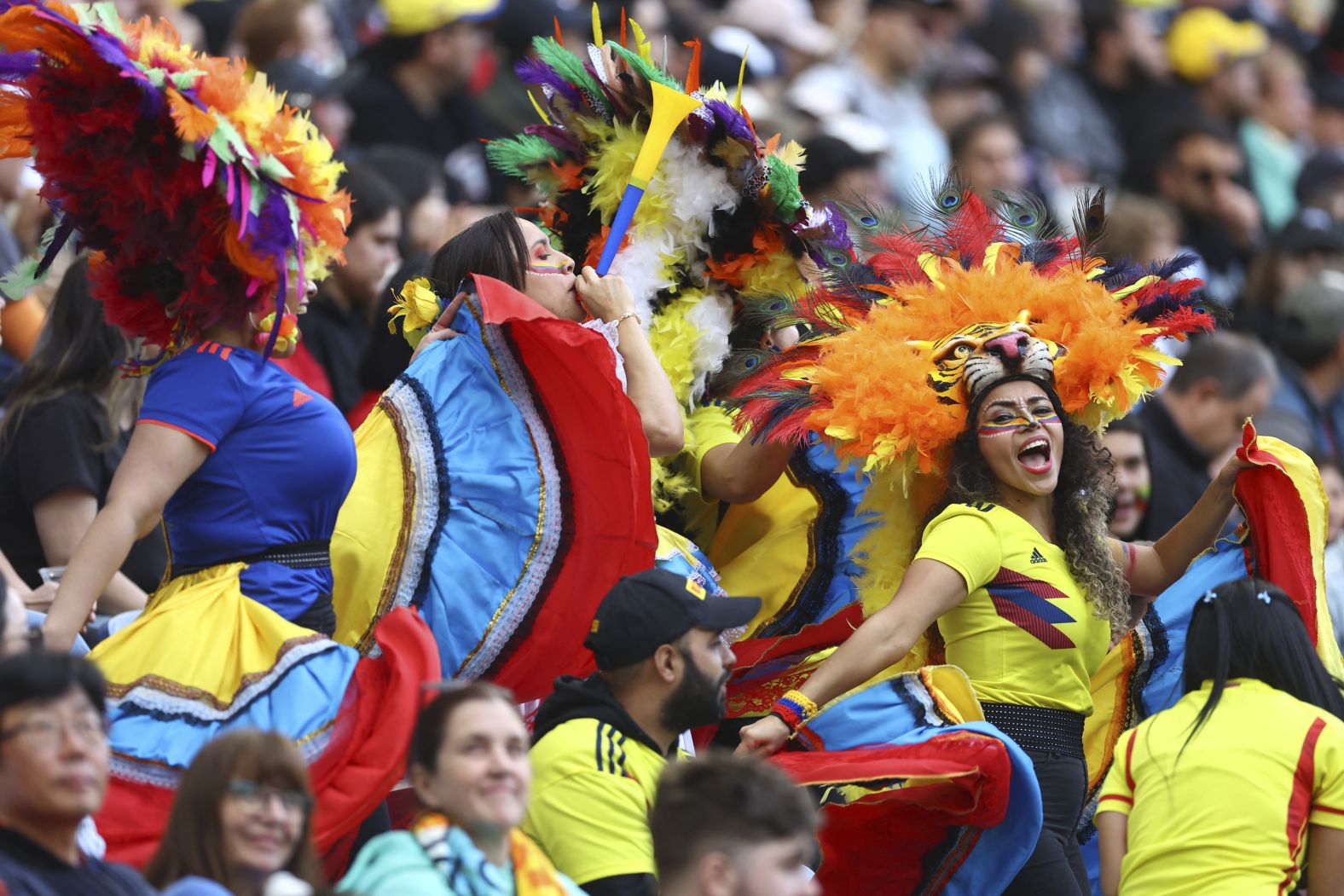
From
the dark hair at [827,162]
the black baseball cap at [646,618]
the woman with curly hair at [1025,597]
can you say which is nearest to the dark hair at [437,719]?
the black baseball cap at [646,618]

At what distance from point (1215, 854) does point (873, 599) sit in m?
1.11

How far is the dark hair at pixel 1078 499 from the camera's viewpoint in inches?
209

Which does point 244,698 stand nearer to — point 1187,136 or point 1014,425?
point 1014,425

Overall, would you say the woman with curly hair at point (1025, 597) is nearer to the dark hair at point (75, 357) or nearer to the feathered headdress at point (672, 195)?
the feathered headdress at point (672, 195)

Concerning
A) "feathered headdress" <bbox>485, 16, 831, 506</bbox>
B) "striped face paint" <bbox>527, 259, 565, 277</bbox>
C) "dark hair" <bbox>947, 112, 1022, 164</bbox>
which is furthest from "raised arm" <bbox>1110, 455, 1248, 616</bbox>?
"dark hair" <bbox>947, 112, 1022, 164</bbox>

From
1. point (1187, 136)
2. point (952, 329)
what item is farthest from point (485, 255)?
point (1187, 136)

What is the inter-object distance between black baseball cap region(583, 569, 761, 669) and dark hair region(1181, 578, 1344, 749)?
1.33 meters

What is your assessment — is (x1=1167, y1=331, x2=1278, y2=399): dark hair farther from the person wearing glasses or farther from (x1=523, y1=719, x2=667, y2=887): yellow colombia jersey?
the person wearing glasses

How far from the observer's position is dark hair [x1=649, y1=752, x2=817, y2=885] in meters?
3.63

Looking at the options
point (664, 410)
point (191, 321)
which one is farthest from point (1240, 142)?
point (191, 321)

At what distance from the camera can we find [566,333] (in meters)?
4.95

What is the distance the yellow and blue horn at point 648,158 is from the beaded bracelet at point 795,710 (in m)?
1.36

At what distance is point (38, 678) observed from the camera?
3369mm

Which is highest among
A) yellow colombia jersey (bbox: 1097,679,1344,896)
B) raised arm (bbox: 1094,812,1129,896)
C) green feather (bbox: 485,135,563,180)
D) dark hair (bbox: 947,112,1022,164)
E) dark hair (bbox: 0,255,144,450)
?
green feather (bbox: 485,135,563,180)
